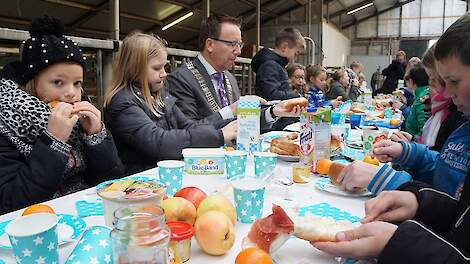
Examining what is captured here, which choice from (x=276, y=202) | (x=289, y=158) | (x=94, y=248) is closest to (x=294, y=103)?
(x=289, y=158)

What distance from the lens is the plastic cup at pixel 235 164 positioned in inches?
52.8

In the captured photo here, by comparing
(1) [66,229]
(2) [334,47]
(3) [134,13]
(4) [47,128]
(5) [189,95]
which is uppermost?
(2) [334,47]

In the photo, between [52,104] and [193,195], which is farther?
[52,104]

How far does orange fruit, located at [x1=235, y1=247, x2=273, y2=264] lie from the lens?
2.26ft

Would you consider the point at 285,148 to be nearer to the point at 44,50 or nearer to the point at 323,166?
the point at 323,166

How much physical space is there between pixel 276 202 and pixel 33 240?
2.24ft

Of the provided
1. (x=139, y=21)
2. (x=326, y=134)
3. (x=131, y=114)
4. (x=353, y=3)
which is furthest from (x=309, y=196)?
(x=353, y=3)

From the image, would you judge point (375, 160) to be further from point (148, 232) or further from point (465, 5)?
point (465, 5)

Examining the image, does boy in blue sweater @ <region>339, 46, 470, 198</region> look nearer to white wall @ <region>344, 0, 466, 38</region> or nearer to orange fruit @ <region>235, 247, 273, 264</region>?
orange fruit @ <region>235, 247, 273, 264</region>

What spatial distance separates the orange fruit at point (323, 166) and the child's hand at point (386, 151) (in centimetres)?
26

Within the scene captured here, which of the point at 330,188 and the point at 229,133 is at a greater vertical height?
the point at 229,133

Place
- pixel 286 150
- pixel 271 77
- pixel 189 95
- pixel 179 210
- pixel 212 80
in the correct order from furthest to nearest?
pixel 271 77
pixel 212 80
pixel 189 95
pixel 286 150
pixel 179 210

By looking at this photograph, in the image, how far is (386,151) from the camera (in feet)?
5.12

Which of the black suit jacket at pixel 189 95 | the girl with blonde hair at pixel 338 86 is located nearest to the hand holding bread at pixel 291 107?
the black suit jacket at pixel 189 95
